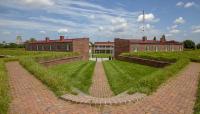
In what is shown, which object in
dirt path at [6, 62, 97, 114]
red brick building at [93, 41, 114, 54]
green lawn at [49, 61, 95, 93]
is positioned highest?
red brick building at [93, 41, 114, 54]

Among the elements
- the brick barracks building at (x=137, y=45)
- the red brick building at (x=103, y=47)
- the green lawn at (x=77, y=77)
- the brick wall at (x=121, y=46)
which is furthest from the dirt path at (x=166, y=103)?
the red brick building at (x=103, y=47)

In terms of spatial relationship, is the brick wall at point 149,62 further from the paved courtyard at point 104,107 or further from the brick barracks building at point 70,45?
the brick barracks building at point 70,45

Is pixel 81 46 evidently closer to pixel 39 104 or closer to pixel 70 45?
Answer: pixel 70 45

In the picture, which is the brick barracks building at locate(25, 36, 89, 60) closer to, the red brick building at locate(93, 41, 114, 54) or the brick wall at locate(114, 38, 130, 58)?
the brick wall at locate(114, 38, 130, 58)

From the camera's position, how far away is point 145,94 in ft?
23.7

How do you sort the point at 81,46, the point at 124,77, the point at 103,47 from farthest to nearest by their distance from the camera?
the point at 103,47, the point at 81,46, the point at 124,77

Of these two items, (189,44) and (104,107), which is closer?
(104,107)

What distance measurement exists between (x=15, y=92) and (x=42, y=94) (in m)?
1.11

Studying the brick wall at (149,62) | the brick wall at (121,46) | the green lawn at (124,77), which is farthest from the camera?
the brick wall at (121,46)

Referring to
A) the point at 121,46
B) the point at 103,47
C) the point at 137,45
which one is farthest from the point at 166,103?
the point at 103,47

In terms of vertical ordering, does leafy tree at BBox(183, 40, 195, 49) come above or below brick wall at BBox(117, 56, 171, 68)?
above

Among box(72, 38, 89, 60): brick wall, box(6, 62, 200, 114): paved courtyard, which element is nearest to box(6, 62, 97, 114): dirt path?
box(6, 62, 200, 114): paved courtyard

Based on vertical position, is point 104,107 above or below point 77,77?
above

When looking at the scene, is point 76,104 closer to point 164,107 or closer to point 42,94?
point 42,94
